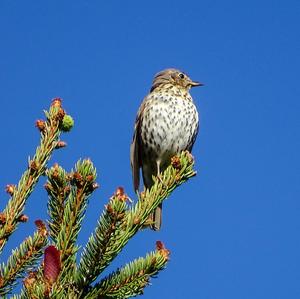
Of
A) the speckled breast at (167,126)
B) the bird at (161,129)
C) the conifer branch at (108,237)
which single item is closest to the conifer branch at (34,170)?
the conifer branch at (108,237)

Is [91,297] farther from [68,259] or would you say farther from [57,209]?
[57,209]

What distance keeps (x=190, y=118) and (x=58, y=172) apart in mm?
4394

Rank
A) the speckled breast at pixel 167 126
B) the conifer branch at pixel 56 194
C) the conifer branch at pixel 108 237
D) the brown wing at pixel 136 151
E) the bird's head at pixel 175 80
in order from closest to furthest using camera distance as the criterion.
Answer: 1. the conifer branch at pixel 108 237
2. the conifer branch at pixel 56 194
3. the speckled breast at pixel 167 126
4. the brown wing at pixel 136 151
5. the bird's head at pixel 175 80

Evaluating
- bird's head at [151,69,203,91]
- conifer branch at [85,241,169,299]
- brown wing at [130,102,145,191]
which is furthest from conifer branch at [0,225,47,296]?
bird's head at [151,69,203,91]

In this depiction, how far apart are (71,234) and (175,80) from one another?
17.8ft

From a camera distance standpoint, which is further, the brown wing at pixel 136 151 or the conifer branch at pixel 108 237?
the brown wing at pixel 136 151

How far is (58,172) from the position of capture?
2230 millimetres

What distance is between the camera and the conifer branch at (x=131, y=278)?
85.8 inches

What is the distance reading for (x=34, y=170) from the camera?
89.4 inches

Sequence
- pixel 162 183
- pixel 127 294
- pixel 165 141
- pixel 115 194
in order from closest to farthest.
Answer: pixel 115 194 < pixel 127 294 < pixel 162 183 < pixel 165 141

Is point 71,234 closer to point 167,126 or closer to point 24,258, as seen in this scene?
point 24,258

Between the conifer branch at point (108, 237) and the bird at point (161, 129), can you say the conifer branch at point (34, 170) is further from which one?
the bird at point (161, 129)

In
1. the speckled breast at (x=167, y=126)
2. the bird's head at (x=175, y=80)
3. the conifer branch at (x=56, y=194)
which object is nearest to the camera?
the conifer branch at (x=56, y=194)

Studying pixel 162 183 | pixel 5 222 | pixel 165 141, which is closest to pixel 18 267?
pixel 5 222
